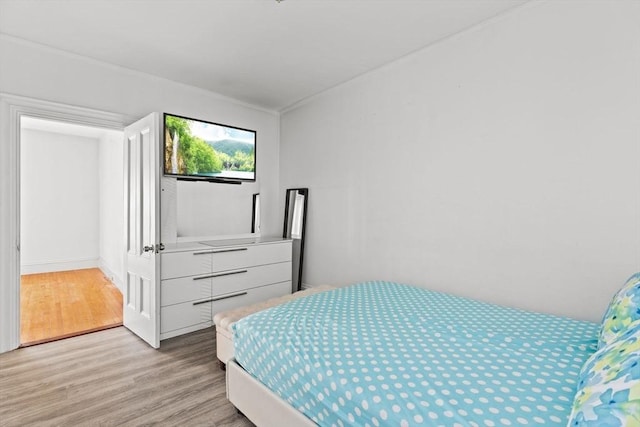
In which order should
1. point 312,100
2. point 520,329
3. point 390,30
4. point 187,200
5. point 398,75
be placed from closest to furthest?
1. point 520,329
2. point 390,30
3. point 398,75
4. point 187,200
5. point 312,100

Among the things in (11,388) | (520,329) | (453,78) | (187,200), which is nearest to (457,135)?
(453,78)

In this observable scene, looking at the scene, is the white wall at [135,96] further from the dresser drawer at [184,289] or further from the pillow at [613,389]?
the pillow at [613,389]

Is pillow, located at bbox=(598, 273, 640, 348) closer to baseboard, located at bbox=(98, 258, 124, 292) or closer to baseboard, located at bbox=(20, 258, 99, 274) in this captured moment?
baseboard, located at bbox=(98, 258, 124, 292)

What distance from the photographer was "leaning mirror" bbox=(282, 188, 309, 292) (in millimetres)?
3889

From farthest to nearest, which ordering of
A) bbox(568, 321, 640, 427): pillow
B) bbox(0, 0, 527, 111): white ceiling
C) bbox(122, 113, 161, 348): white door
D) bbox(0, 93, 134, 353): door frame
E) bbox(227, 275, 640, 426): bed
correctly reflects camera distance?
bbox(122, 113, 161, 348): white door
bbox(0, 93, 134, 353): door frame
bbox(0, 0, 527, 111): white ceiling
bbox(227, 275, 640, 426): bed
bbox(568, 321, 640, 427): pillow

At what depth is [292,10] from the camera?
2197 mm

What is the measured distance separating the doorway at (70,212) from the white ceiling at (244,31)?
221 centimetres

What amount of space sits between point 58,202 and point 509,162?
22.9ft

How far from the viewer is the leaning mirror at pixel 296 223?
3.89 meters

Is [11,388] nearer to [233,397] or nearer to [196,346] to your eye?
[196,346]

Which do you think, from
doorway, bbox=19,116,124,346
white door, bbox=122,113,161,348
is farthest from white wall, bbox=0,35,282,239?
doorway, bbox=19,116,124,346

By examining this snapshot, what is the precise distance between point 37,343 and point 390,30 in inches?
157

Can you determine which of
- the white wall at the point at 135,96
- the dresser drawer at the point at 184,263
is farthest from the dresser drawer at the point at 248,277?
the white wall at the point at 135,96

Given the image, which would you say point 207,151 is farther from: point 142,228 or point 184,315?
point 184,315
